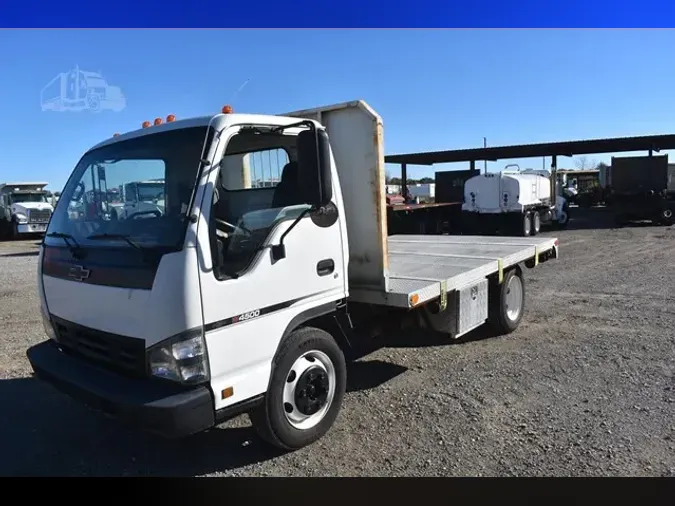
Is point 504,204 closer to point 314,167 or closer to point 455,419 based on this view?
point 455,419

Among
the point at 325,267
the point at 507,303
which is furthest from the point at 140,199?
the point at 507,303

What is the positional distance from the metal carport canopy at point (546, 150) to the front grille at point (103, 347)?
21116 millimetres

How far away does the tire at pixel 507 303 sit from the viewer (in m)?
6.02

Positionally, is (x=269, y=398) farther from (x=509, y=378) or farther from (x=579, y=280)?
(x=579, y=280)

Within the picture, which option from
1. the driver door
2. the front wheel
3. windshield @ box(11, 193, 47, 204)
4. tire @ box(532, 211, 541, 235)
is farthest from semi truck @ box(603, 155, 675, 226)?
the front wheel

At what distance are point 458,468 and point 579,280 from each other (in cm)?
740

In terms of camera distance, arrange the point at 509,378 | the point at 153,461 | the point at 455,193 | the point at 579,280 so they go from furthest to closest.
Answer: the point at 455,193, the point at 579,280, the point at 509,378, the point at 153,461

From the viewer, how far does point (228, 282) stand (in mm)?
3162

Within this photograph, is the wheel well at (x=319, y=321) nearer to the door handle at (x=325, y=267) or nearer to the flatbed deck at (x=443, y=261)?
the door handle at (x=325, y=267)

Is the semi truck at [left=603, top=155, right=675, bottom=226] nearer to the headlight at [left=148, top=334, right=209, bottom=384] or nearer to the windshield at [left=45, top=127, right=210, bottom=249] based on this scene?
the windshield at [left=45, top=127, right=210, bottom=249]

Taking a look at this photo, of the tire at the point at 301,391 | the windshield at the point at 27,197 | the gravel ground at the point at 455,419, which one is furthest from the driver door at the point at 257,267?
the windshield at the point at 27,197

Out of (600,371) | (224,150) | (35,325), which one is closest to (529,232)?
(600,371)

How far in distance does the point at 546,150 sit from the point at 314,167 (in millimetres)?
28088

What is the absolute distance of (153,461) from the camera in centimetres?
370
